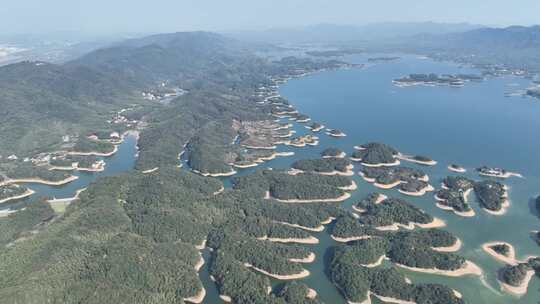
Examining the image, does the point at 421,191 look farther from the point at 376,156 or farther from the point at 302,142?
the point at 302,142

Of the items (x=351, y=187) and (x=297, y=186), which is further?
(x=351, y=187)

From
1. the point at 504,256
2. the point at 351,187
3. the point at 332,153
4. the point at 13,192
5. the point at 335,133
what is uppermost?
the point at 504,256

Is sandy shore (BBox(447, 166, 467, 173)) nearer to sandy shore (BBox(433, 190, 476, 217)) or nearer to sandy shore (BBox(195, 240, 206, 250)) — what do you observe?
sandy shore (BBox(433, 190, 476, 217))

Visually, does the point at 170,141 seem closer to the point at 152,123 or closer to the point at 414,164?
the point at 152,123

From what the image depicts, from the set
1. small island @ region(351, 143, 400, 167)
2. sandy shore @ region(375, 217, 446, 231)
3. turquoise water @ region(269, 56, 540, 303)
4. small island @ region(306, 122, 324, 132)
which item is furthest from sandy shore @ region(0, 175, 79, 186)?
small island @ region(306, 122, 324, 132)

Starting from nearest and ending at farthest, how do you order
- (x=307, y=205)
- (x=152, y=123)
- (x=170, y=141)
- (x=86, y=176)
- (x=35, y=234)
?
(x=35, y=234) → (x=307, y=205) → (x=86, y=176) → (x=170, y=141) → (x=152, y=123)

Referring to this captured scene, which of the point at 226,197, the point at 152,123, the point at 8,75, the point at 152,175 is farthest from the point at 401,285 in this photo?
the point at 8,75

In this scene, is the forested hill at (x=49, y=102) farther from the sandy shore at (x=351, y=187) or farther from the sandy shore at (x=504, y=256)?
the sandy shore at (x=504, y=256)

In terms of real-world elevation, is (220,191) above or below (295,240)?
below

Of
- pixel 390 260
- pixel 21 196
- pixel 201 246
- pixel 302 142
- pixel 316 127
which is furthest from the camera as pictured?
pixel 316 127

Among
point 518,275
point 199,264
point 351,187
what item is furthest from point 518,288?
point 199,264

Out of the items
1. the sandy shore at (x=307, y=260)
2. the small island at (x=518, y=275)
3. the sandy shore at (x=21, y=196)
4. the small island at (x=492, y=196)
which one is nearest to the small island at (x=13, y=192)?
the sandy shore at (x=21, y=196)
